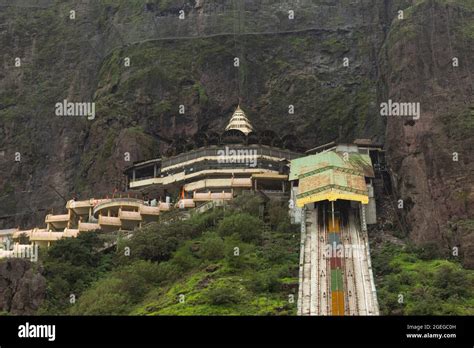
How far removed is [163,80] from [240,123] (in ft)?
49.1

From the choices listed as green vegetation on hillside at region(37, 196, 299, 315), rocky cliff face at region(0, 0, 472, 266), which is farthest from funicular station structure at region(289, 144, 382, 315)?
rocky cliff face at region(0, 0, 472, 266)

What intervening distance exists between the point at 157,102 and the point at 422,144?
4355 cm

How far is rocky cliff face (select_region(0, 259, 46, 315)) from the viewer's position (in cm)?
6419

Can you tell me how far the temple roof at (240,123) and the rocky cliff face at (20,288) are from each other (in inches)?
1557

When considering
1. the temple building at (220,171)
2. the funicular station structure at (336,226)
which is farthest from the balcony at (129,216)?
the funicular station structure at (336,226)

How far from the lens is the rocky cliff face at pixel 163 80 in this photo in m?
109

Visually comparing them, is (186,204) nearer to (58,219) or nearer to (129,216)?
(129,216)

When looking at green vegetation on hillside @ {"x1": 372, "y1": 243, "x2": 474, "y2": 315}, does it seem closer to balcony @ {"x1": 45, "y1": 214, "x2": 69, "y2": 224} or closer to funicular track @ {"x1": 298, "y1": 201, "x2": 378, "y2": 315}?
funicular track @ {"x1": 298, "y1": 201, "x2": 378, "y2": 315}

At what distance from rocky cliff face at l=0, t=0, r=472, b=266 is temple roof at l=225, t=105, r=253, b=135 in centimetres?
429

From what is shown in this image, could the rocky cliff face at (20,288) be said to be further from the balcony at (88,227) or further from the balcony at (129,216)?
the balcony at (129,216)

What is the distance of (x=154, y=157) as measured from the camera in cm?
10331

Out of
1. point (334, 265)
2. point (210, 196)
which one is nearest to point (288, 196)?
point (210, 196)

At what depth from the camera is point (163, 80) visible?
115188 mm
